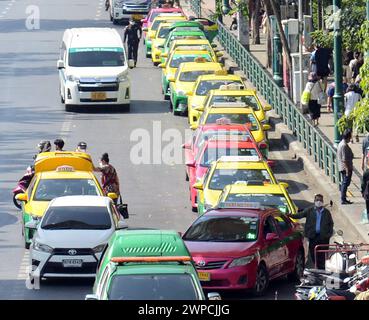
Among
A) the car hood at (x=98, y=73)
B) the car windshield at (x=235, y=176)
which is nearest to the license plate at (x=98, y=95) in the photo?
the car hood at (x=98, y=73)

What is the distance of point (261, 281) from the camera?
989 inches

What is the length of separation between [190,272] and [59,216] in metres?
6.52

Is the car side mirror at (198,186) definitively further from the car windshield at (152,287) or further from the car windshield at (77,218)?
the car windshield at (152,287)

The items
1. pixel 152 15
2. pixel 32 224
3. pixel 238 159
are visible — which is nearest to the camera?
pixel 32 224

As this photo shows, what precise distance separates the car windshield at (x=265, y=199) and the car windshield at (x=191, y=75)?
54.8 feet

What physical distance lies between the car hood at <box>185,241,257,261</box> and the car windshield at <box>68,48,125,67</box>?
21.1m

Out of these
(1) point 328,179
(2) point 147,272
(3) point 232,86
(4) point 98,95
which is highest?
(2) point 147,272

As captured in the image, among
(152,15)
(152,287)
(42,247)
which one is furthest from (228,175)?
(152,15)

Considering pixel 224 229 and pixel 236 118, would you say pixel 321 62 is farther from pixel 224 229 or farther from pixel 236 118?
pixel 224 229

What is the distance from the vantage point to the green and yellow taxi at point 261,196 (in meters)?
28.4

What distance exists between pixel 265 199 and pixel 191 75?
17.2 m

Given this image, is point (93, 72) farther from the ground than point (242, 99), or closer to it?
farther from the ground

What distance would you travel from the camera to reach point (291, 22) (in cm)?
4603

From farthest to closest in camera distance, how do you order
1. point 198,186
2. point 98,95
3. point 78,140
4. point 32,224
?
1. point 98,95
2. point 78,140
3. point 198,186
4. point 32,224
